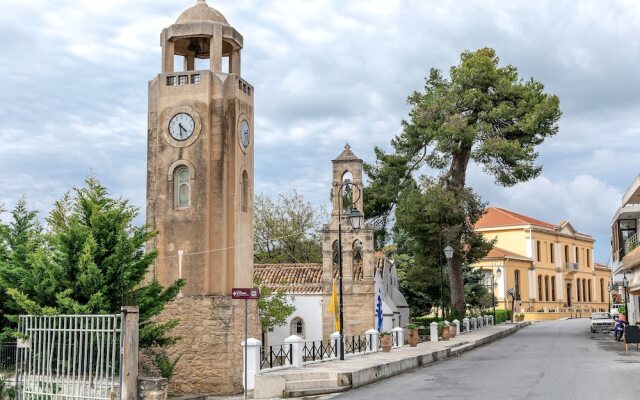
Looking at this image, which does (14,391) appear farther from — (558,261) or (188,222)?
(558,261)

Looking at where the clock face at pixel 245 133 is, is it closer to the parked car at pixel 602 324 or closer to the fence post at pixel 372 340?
the fence post at pixel 372 340

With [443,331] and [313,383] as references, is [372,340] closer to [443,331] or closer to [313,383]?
[443,331]

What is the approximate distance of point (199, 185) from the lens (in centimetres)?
2400

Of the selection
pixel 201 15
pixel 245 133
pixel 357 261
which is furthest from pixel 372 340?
pixel 357 261

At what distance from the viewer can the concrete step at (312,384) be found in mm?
17812

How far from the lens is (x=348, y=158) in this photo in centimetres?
4328

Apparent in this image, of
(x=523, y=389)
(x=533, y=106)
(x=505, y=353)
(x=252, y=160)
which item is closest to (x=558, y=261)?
(x=533, y=106)

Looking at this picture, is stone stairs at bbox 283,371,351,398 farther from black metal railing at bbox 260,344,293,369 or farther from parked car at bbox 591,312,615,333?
parked car at bbox 591,312,615,333

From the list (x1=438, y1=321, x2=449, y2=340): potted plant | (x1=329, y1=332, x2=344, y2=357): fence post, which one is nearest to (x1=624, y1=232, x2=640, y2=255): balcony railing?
(x1=438, y1=321, x2=449, y2=340): potted plant

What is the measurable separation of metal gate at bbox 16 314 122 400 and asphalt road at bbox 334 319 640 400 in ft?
17.7

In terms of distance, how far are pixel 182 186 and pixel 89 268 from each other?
800 cm

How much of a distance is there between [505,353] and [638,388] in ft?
42.0

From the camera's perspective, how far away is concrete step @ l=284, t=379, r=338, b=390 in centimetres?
1781

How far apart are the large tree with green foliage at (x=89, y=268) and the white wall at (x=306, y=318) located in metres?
25.3
